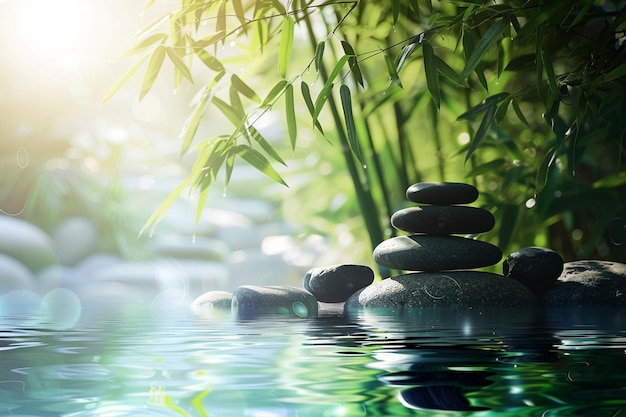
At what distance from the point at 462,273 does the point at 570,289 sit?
53 cm

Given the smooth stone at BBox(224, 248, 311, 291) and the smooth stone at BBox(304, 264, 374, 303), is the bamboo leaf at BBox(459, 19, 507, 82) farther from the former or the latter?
the smooth stone at BBox(224, 248, 311, 291)

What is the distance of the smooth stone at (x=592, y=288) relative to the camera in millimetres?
3611

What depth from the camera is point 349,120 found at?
1.98 m

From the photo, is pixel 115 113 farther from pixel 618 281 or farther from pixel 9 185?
pixel 618 281

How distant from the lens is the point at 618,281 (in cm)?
362

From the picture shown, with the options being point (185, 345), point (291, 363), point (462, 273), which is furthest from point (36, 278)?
point (291, 363)

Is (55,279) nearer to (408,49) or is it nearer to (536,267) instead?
(536,267)

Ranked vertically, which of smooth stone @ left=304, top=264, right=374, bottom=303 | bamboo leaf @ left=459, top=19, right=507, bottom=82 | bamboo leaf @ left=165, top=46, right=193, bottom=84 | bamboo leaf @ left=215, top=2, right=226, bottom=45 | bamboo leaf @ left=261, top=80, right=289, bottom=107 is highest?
bamboo leaf @ left=215, top=2, right=226, bottom=45

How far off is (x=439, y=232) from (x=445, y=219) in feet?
0.34

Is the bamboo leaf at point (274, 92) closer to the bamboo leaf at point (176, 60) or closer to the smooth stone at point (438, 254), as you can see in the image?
the bamboo leaf at point (176, 60)

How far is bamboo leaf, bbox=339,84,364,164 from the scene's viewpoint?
1.96 metres

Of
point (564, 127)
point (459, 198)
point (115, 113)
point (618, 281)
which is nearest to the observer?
point (564, 127)

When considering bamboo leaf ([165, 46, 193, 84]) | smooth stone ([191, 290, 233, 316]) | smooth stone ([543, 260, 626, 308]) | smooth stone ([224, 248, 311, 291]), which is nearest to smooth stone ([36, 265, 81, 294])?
smooth stone ([224, 248, 311, 291])

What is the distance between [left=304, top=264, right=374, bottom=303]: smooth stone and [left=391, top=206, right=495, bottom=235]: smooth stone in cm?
38
